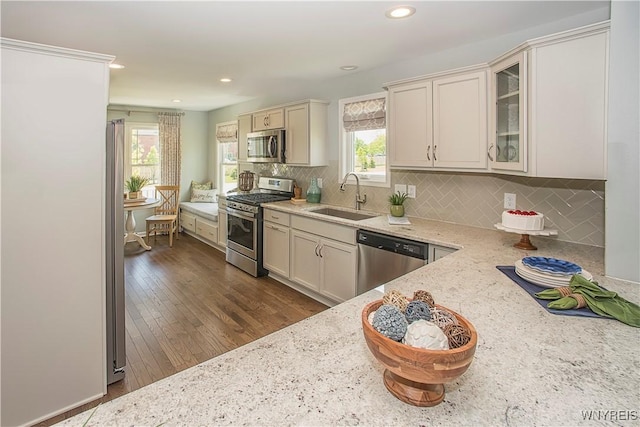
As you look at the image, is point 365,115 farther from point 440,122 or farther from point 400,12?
point 400,12

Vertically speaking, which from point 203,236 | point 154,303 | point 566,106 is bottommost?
point 154,303

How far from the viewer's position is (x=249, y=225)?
14.1 feet

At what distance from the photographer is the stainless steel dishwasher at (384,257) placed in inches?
101

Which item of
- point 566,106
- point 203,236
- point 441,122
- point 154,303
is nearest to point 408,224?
point 441,122

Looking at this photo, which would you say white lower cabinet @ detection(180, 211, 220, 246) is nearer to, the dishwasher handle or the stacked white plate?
the dishwasher handle

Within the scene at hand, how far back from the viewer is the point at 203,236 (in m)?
5.96

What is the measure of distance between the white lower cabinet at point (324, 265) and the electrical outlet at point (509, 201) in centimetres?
126

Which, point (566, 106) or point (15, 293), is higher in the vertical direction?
point (566, 106)

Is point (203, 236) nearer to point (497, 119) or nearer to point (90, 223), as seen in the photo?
point (90, 223)

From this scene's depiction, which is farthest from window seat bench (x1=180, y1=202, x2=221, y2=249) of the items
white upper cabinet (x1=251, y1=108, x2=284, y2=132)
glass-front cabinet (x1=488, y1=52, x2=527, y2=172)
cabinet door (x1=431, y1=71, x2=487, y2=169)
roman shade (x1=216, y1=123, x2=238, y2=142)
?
glass-front cabinet (x1=488, y1=52, x2=527, y2=172)

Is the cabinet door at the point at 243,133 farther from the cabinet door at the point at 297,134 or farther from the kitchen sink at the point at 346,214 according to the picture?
the kitchen sink at the point at 346,214

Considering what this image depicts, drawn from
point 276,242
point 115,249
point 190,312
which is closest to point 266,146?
point 276,242

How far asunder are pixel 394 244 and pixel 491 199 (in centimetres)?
88

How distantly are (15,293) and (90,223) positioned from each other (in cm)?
48
